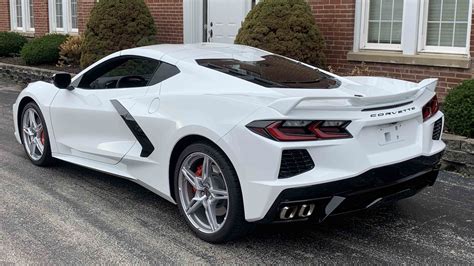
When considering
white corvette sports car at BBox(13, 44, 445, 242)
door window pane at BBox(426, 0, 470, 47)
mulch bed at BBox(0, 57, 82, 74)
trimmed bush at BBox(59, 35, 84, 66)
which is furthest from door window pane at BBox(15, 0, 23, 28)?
white corvette sports car at BBox(13, 44, 445, 242)

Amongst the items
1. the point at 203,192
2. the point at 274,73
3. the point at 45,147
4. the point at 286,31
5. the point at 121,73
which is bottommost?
the point at 45,147

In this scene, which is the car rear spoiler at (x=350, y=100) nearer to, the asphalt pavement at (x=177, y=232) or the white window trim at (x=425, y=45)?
the asphalt pavement at (x=177, y=232)

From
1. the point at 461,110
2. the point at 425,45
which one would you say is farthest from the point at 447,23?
the point at 461,110

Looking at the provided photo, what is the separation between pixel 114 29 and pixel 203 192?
830 cm

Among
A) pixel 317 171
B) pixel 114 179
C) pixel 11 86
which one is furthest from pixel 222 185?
pixel 11 86

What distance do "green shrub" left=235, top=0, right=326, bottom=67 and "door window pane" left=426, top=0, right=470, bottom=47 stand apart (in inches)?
64.9

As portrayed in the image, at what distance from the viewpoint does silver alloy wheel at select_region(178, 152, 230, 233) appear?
411cm

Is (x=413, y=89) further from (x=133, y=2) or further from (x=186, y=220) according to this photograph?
(x=133, y=2)

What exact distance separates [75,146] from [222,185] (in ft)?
6.87

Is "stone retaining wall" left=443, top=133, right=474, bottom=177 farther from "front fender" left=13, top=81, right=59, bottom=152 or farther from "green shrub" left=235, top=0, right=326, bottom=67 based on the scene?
"front fender" left=13, top=81, right=59, bottom=152

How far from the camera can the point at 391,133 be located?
4004 mm

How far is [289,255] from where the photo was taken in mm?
3994

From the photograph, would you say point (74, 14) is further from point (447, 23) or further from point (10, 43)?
point (447, 23)

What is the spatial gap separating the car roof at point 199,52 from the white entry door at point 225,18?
5757 mm
